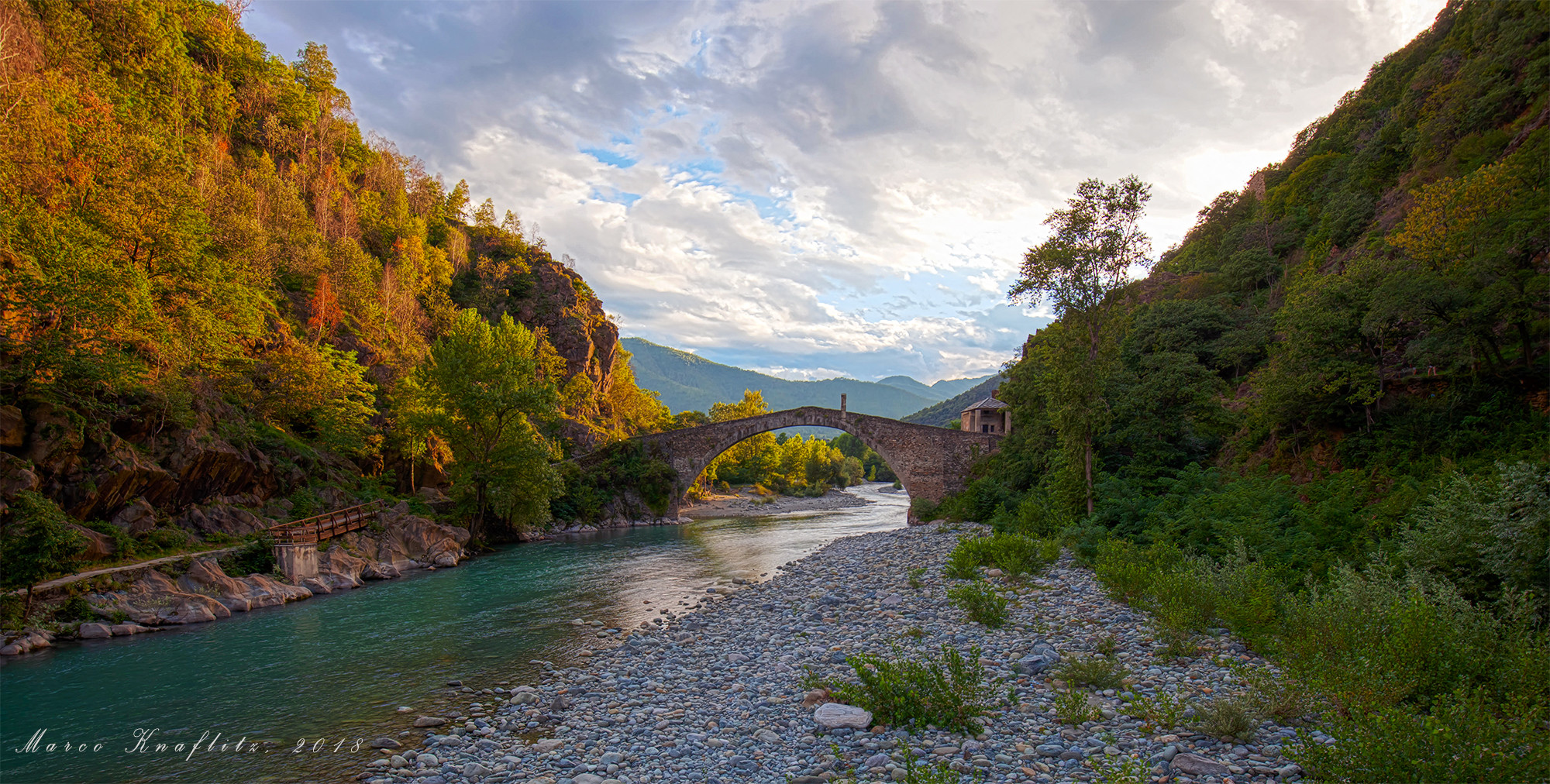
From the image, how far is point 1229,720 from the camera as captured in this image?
5.71 meters

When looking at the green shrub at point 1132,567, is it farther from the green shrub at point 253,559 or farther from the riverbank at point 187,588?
the green shrub at point 253,559

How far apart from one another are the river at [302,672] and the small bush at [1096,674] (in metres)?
7.92

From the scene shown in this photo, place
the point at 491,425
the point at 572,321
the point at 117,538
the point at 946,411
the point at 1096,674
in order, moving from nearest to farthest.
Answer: the point at 1096,674
the point at 117,538
the point at 491,425
the point at 572,321
the point at 946,411

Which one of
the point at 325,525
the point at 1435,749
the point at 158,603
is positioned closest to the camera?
the point at 1435,749

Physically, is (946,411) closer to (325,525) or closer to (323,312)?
(323,312)

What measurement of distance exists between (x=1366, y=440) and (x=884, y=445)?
24.8m

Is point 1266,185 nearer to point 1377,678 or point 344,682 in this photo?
point 1377,678

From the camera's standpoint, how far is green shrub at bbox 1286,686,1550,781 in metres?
3.80

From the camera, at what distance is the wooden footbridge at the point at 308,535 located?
17.4 metres

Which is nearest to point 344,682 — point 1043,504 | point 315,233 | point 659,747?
point 659,747

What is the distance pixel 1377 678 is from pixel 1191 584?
14.2ft

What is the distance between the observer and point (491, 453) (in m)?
26.0

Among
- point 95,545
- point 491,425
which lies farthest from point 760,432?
point 95,545
